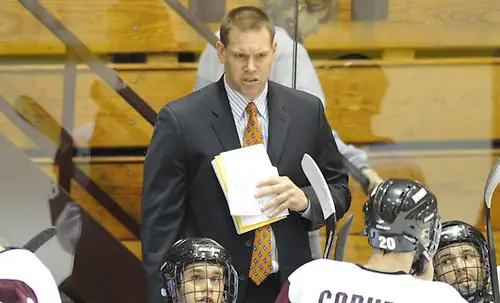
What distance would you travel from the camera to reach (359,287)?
2191mm

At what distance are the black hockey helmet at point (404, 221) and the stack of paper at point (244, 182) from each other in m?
0.57

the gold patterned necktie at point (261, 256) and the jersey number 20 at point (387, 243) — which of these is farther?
the gold patterned necktie at point (261, 256)

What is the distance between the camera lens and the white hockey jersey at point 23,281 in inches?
85.6

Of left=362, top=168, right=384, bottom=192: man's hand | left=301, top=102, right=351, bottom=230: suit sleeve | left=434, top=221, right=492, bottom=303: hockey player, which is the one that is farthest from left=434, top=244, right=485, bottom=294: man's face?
left=362, top=168, right=384, bottom=192: man's hand

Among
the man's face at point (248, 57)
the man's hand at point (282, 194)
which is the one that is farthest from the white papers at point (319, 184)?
the man's face at point (248, 57)

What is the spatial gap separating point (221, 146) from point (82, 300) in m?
1.14

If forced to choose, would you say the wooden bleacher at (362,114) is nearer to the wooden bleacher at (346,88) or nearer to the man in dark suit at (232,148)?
the wooden bleacher at (346,88)

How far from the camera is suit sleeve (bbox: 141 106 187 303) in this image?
9.59 ft

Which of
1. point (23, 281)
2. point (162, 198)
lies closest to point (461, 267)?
point (162, 198)

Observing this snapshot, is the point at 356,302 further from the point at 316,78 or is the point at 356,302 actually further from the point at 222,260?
the point at 316,78

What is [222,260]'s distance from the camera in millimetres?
2746

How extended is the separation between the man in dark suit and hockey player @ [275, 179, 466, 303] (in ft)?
1.94

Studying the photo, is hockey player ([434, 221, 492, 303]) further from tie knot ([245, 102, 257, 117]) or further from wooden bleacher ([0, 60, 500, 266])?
wooden bleacher ([0, 60, 500, 266])

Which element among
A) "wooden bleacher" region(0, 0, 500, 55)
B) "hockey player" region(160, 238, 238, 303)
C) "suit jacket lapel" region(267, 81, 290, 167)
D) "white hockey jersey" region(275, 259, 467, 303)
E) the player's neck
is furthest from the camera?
"wooden bleacher" region(0, 0, 500, 55)
